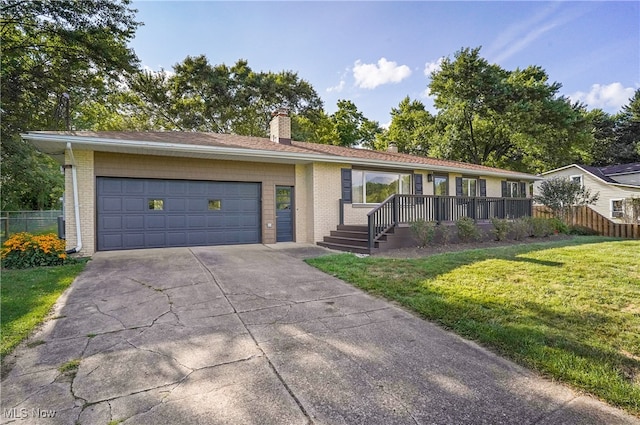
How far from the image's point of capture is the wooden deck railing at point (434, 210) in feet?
28.2

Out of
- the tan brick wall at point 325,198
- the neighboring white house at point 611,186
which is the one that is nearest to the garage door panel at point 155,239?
the tan brick wall at point 325,198

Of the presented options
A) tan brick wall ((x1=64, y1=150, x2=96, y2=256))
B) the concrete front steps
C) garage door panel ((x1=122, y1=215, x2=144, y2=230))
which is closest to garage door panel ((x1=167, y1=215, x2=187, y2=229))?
garage door panel ((x1=122, y1=215, x2=144, y2=230))

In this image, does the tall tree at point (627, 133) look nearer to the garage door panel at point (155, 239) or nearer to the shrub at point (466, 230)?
the shrub at point (466, 230)

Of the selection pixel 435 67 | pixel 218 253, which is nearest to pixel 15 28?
pixel 218 253

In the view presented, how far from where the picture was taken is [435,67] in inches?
855

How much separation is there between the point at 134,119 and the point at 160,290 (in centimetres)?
2131

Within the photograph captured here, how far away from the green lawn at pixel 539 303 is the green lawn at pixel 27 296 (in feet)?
14.2

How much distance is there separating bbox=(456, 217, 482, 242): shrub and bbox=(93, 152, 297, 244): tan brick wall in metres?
5.60

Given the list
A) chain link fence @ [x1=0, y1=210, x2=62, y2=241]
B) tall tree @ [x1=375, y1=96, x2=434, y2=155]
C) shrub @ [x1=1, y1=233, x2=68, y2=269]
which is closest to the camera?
shrub @ [x1=1, y1=233, x2=68, y2=269]

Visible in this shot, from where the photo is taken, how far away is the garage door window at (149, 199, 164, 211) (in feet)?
29.2

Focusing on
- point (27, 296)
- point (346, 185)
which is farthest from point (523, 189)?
point (27, 296)

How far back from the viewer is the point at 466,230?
9.45 m

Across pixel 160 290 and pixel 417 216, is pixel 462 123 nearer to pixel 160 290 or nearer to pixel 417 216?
pixel 417 216

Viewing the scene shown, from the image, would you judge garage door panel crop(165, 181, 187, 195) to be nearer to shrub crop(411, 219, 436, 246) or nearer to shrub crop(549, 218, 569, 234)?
shrub crop(411, 219, 436, 246)
